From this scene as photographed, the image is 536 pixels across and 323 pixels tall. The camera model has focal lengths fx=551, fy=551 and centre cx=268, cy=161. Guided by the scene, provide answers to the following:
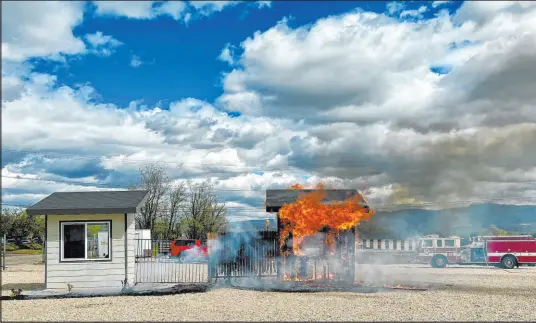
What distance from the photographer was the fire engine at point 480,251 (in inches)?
1299

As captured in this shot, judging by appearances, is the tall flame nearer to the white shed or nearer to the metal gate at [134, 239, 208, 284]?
the metal gate at [134, 239, 208, 284]

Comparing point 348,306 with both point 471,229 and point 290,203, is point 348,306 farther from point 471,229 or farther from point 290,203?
point 471,229

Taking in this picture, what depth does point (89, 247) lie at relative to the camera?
2019cm

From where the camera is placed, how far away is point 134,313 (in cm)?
1469

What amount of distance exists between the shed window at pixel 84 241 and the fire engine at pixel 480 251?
2154 cm

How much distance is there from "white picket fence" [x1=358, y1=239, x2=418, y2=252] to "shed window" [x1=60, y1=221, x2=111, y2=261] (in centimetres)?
2013

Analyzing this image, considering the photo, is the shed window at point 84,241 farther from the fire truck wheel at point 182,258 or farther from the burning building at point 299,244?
the fire truck wheel at point 182,258

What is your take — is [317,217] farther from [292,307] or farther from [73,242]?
[73,242]

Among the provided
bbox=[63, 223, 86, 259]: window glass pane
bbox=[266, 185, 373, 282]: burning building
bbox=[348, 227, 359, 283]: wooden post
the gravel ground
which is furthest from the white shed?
bbox=[348, 227, 359, 283]: wooden post

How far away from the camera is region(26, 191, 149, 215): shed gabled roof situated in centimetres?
1959

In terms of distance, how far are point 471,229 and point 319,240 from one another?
802 inches

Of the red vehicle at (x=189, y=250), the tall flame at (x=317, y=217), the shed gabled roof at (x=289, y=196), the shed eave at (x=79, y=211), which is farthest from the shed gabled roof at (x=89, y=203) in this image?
the red vehicle at (x=189, y=250)

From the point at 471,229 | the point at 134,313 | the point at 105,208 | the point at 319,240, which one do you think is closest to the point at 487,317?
the point at 319,240

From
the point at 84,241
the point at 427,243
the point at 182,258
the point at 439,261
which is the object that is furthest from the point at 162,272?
the point at 439,261
